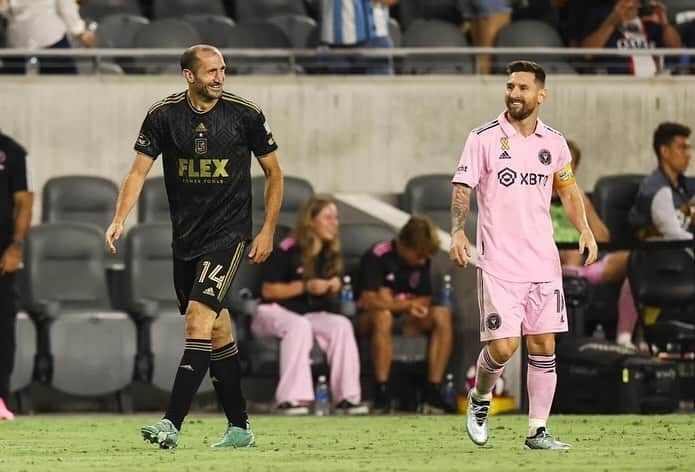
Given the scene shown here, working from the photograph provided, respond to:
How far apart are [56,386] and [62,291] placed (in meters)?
0.83

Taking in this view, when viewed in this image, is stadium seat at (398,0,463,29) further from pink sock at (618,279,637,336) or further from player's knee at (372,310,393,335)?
player's knee at (372,310,393,335)

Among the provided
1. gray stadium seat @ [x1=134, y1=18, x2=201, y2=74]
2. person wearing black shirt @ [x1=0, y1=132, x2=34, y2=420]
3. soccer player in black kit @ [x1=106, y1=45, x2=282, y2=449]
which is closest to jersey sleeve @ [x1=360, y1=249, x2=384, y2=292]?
person wearing black shirt @ [x1=0, y1=132, x2=34, y2=420]

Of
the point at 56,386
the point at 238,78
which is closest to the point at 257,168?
the point at 238,78

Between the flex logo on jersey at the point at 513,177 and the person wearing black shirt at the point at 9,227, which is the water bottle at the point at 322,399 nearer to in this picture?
the person wearing black shirt at the point at 9,227

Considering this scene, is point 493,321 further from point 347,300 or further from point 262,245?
point 347,300

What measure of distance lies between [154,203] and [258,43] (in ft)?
8.36

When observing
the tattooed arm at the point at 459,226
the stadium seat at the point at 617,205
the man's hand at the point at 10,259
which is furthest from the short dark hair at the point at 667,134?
the tattooed arm at the point at 459,226

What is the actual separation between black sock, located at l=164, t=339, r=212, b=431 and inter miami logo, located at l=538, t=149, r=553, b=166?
198 centimetres

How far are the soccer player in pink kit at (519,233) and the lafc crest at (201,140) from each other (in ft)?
4.38

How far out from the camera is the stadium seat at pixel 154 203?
1541cm

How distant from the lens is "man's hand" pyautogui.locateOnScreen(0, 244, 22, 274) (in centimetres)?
1288

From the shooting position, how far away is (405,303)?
1435 centimetres

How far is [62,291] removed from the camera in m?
14.5

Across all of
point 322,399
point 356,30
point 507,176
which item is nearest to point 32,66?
point 356,30
